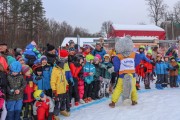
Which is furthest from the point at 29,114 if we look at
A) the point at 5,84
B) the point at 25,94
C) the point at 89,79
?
the point at 89,79

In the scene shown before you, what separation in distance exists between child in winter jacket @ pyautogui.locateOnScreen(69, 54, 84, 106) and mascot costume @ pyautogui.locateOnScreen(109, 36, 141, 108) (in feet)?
3.54

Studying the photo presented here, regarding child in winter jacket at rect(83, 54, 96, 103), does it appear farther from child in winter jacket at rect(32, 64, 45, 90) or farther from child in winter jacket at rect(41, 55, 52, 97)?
child in winter jacket at rect(32, 64, 45, 90)

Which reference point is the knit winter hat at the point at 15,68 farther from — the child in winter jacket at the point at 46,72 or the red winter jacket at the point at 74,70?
the red winter jacket at the point at 74,70

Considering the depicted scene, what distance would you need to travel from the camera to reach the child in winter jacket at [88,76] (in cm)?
855

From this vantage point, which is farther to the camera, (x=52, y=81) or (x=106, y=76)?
(x=106, y=76)

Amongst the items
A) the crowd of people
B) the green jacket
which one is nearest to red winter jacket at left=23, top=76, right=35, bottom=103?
the crowd of people

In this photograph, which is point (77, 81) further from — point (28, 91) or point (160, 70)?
point (160, 70)

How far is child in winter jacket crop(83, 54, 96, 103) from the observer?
28.1 feet

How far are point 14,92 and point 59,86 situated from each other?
1.19 meters

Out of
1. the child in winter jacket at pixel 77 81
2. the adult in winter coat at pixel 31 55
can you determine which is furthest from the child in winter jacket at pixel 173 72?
the adult in winter coat at pixel 31 55

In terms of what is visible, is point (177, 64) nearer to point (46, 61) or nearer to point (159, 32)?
point (46, 61)

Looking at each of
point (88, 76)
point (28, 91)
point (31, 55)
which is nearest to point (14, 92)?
point (28, 91)

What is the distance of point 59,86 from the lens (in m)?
7.06

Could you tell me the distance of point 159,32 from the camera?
38094 mm
